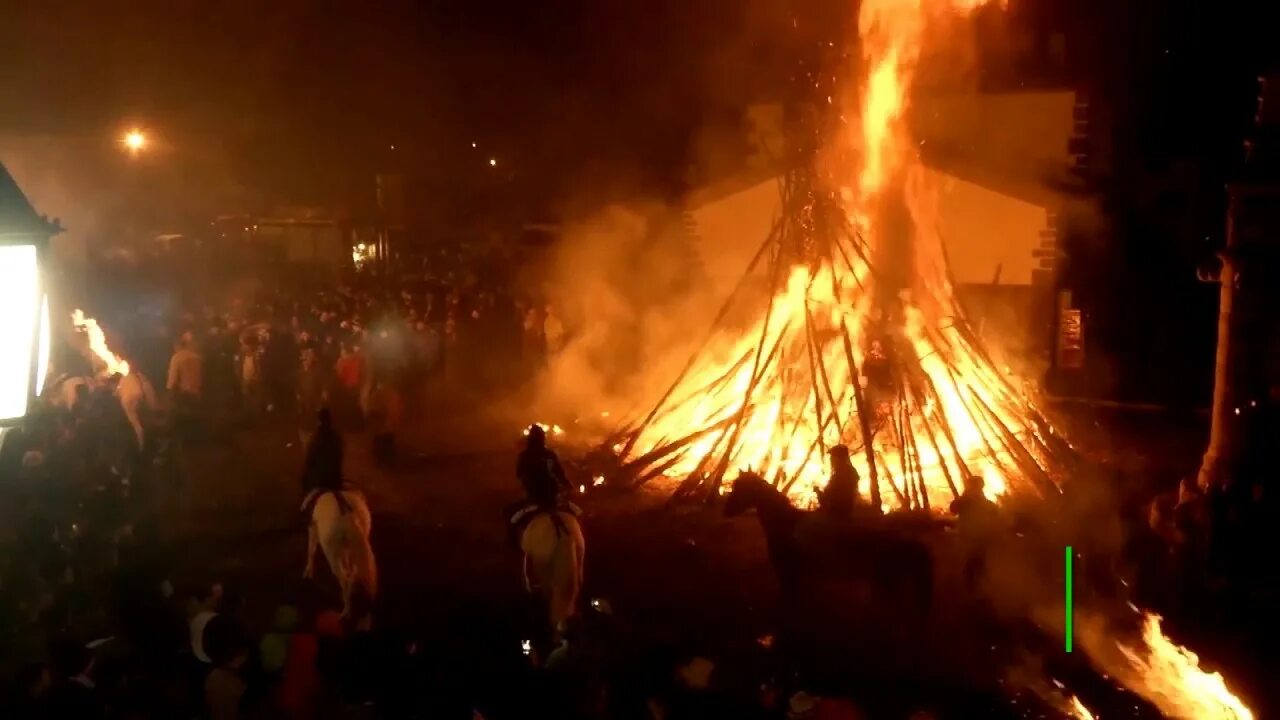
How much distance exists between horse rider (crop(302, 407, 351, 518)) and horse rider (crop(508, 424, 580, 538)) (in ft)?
4.76

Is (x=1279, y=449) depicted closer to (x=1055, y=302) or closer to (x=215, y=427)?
(x=1055, y=302)

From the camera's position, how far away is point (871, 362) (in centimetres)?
1309

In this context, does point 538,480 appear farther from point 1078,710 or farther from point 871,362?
point 871,362

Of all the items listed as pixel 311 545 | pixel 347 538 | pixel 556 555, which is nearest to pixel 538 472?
pixel 556 555

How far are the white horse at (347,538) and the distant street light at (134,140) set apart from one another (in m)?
29.4

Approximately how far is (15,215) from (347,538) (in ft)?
11.2

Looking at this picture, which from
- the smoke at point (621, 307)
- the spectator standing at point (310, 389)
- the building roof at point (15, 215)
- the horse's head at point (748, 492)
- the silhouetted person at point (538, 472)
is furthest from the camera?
the smoke at point (621, 307)

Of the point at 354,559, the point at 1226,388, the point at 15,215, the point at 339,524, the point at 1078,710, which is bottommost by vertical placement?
the point at 1078,710

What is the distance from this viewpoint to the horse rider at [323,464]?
8.67m

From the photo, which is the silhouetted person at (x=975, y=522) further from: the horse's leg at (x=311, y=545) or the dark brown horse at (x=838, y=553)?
the horse's leg at (x=311, y=545)

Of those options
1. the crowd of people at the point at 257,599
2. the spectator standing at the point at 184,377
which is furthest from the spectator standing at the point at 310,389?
the spectator standing at the point at 184,377

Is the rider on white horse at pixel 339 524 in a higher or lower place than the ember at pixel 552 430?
higher

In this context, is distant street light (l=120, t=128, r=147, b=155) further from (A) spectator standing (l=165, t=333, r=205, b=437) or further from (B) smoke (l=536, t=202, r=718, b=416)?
(A) spectator standing (l=165, t=333, r=205, b=437)
